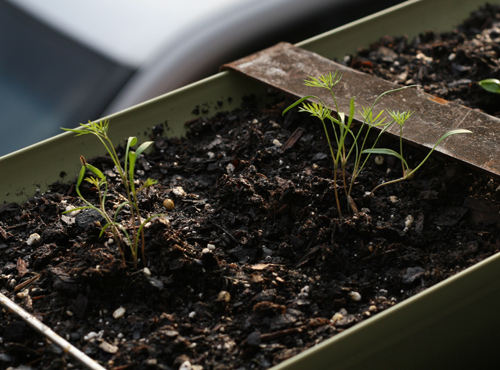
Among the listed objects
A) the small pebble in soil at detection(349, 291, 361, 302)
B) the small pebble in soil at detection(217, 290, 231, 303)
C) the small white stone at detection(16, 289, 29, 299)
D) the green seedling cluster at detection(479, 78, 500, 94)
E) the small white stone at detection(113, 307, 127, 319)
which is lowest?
the small pebble in soil at detection(349, 291, 361, 302)

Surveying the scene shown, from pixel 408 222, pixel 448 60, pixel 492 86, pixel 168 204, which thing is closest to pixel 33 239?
pixel 168 204

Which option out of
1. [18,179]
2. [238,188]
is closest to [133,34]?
[18,179]

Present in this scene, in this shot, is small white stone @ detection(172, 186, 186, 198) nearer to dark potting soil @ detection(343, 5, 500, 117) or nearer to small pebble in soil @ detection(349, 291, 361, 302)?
small pebble in soil @ detection(349, 291, 361, 302)

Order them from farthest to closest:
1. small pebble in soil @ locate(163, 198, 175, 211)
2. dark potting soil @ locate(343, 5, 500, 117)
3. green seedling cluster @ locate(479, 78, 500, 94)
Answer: dark potting soil @ locate(343, 5, 500, 117) → green seedling cluster @ locate(479, 78, 500, 94) → small pebble in soil @ locate(163, 198, 175, 211)

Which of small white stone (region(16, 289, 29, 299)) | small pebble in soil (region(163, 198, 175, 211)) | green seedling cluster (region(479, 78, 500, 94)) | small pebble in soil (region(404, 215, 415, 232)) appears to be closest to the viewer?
small white stone (region(16, 289, 29, 299))

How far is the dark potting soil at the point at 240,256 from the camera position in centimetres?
116

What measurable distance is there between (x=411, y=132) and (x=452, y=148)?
0.43ft

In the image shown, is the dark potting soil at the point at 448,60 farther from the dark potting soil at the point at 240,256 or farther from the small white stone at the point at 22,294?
the small white stone at the point at 22,294

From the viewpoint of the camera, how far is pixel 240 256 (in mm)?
1369

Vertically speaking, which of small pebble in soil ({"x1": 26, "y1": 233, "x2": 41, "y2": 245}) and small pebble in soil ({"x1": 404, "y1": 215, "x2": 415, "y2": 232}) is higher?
small pebble in soil ({"x1": 26, "y1": 233, "x2": 41, "y2": 245})

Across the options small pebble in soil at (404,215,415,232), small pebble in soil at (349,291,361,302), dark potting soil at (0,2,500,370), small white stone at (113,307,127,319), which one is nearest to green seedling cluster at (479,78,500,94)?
dark potting soil at (0,2,500,370)

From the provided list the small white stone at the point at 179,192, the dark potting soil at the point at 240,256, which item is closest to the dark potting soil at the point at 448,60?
the dark potting soil at the point at 240,256

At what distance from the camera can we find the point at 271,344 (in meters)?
1.13

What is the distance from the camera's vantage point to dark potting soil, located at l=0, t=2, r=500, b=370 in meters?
1.16
